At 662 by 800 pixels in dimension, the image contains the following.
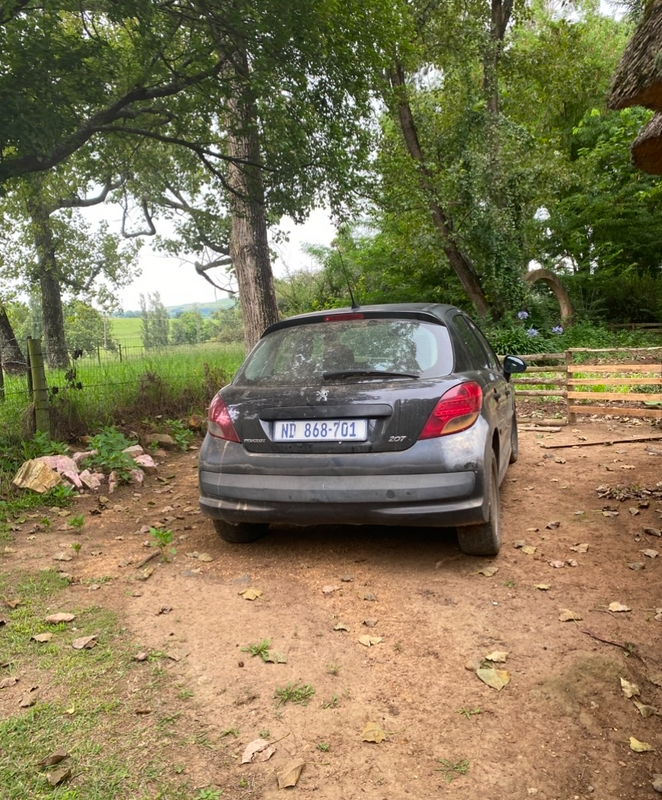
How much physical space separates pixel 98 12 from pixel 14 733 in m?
8.63

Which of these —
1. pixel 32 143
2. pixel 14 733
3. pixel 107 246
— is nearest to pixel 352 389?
pixel 14 733

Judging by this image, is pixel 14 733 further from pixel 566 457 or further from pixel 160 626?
pixel 566 457

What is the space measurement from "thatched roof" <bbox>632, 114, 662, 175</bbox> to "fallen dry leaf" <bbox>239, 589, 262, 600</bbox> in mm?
4316

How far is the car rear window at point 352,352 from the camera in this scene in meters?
3.93

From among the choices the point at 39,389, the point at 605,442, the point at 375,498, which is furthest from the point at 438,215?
the point at 375,498

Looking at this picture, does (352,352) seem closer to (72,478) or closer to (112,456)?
(72,478)

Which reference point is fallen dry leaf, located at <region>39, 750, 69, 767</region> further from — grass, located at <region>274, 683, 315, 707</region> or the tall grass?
the tall grass

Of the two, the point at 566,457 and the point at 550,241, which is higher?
the point at 550,241

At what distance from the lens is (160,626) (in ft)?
10.8

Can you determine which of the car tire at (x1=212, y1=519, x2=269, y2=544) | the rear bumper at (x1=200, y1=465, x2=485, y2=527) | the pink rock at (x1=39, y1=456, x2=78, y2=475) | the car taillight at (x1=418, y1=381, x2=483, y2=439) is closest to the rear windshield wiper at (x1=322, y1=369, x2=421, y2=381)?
the car taillight at (x1=418, y1=381, x2=483, y2=439)

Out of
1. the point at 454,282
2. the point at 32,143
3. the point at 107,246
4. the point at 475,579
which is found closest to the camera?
the point at 475,579

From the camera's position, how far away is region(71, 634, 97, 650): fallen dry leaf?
305 centimetres

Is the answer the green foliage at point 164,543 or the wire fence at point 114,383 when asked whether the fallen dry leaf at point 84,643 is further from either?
the wire fence at point 114,383

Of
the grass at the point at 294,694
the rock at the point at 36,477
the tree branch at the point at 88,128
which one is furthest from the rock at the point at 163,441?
the grass at the point at 294,694
